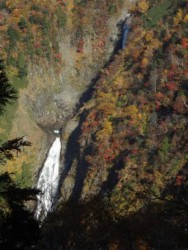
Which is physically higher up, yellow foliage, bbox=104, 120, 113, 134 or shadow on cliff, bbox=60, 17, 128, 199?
yellow foliage, bbox=104, 120, 113, 134

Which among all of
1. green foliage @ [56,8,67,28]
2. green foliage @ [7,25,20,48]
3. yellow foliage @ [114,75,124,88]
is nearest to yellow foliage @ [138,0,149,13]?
green foliage @ [56,8,67,28]

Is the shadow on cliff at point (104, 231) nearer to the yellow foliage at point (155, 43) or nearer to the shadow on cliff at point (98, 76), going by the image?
the yellow foliage at point (155, 43)

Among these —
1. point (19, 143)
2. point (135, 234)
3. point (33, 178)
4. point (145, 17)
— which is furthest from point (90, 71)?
point (19, 143)

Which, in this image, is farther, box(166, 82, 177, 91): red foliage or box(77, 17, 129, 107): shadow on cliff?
box(77, 17, 129, 107): shadow on cliff

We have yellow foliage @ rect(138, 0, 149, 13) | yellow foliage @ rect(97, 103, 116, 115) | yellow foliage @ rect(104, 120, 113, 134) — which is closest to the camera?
yellow foliage @ rect(104, 120, 113, 134)

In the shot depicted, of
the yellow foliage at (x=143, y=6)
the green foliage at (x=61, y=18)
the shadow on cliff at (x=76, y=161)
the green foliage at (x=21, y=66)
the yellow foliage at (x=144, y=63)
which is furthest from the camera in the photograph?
the green foliage at (x=61, y=18)

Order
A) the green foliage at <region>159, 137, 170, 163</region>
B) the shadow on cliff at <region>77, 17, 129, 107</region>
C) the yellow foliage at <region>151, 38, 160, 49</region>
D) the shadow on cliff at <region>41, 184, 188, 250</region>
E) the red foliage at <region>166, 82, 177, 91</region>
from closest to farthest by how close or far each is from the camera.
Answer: the shadow on cliff at <region>41, 184, 188, 250</region>
the green foliage at <region>159, 137, 170, 163</region>
the red foliage at <region>166, 82, 177, 91</region>
the yellow foliage at <region>151, 38, 160, 49</region>
the shadow on cliff at <region>77, 17, 129, 107</region>

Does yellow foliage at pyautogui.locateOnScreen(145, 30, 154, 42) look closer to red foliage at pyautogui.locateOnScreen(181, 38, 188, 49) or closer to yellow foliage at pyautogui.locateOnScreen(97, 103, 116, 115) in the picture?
red foliage at pyautogui.locateOnScreen(181, 38, 188, 49)

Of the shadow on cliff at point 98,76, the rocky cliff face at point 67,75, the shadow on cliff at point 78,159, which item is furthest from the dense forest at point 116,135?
the rocky cliff face at point 67,75
